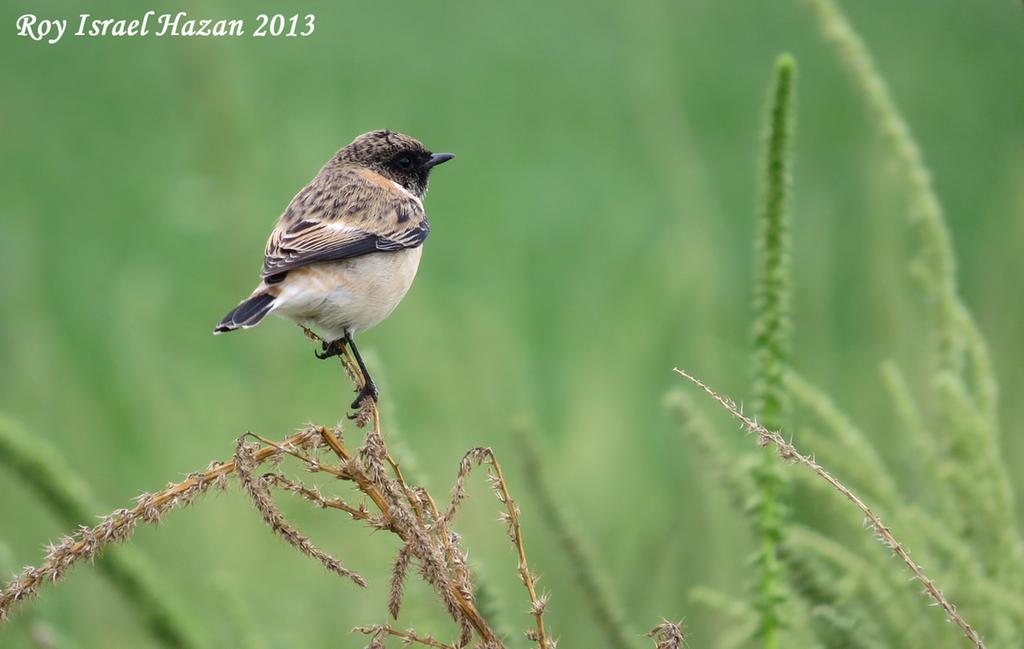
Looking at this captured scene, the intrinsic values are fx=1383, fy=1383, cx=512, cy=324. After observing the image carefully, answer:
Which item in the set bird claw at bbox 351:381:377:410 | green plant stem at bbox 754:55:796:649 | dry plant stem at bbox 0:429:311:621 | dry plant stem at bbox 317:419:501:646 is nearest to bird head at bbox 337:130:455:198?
bird claw at bbox 351:381:377:410

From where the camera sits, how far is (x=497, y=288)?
19.2 feet

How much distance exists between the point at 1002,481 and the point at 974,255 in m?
5.97

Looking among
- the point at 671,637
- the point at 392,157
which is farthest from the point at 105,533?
the point at 392,157

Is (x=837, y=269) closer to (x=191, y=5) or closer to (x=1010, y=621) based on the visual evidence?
(x=191, y=5)

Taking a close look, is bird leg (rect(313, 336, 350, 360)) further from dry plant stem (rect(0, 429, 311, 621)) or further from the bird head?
dry plant stem (rect(0, 429, 311, 621))

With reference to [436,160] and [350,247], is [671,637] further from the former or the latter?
[436,160]

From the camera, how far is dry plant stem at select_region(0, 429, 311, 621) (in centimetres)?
134

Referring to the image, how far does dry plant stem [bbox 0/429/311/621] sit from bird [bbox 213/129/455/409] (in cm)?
76

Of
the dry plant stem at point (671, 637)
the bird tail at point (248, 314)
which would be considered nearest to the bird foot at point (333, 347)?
the bird tail at point (248, 314)

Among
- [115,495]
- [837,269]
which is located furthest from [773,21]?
[115,495]

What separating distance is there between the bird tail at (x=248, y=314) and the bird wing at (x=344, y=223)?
8 cm

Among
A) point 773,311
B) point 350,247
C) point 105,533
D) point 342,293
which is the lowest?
point 105,533

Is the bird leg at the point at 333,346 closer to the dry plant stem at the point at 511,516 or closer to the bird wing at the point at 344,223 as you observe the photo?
the bird wing at the point at 344,223

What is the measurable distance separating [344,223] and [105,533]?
172 cm
